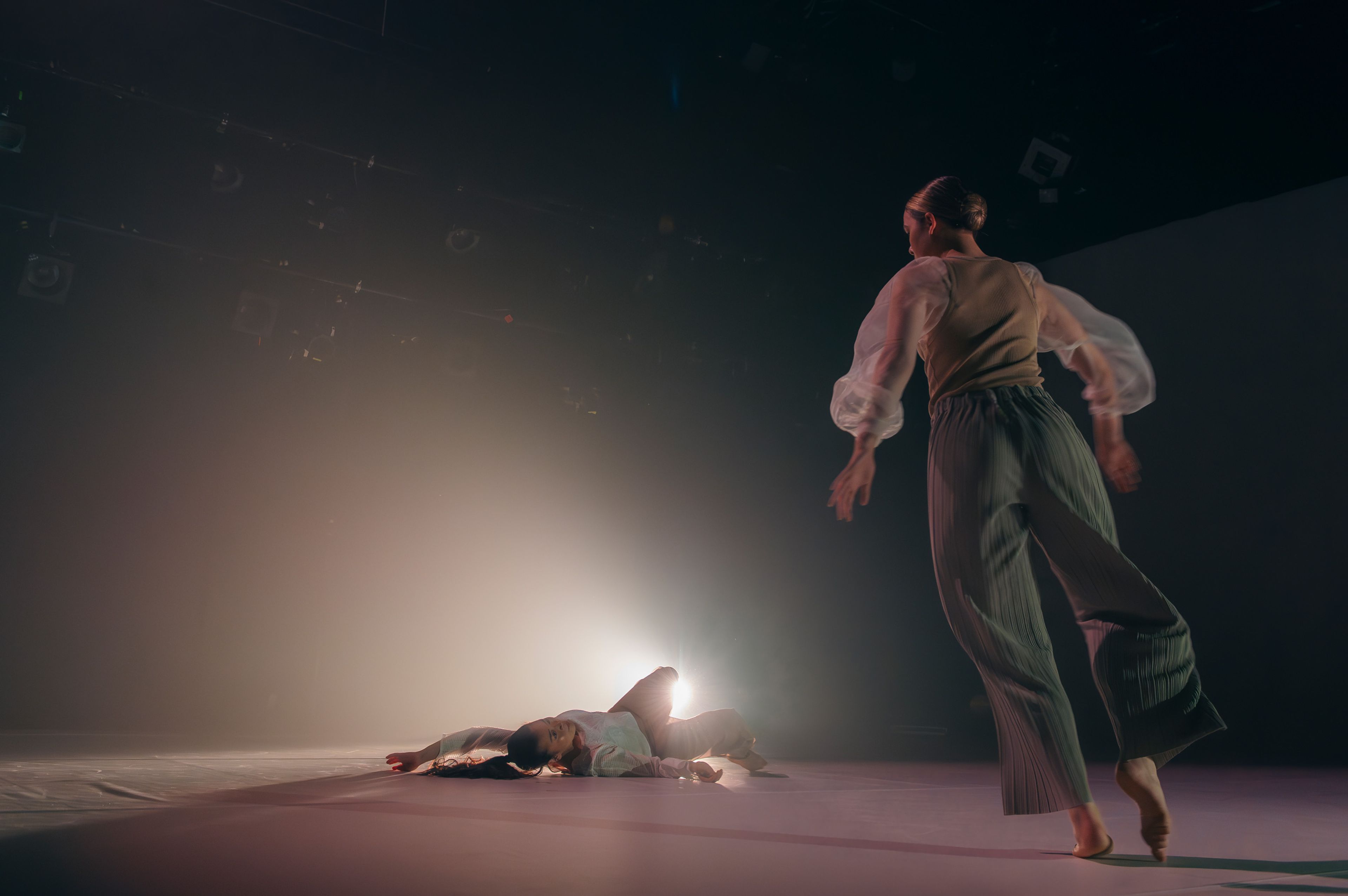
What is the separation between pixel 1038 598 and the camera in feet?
4.41

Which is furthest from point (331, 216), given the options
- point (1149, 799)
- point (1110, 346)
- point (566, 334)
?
point (1149, 799)

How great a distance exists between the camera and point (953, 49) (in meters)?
3.99

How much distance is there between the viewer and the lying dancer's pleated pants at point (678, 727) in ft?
9.21

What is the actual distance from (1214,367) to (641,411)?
3415 mm

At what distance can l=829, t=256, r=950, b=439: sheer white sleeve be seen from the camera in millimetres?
1481

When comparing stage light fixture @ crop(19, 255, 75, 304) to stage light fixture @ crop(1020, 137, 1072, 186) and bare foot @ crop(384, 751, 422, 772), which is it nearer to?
bare foot @ crop(384, 751, 422, 772)

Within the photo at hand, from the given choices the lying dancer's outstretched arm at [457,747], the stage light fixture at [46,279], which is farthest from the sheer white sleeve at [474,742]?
the stage light fixture at [46,279]

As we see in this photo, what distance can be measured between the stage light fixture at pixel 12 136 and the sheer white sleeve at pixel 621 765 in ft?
12.7

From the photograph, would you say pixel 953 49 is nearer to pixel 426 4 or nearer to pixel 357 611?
pixel 426 4

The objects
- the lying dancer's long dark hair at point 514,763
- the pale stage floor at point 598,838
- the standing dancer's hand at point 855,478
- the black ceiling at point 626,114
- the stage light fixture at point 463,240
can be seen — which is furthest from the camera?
the stage light fixture at point 463,240

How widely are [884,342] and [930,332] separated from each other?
0.28 feet

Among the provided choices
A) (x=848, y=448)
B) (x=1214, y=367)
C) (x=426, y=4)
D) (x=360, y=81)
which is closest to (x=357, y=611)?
(x=360, y=81)

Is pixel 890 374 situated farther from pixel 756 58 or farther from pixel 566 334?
pixel 566 334

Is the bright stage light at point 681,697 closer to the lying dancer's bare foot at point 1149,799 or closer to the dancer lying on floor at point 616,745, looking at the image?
the dancer lying on floor at point 616,745
